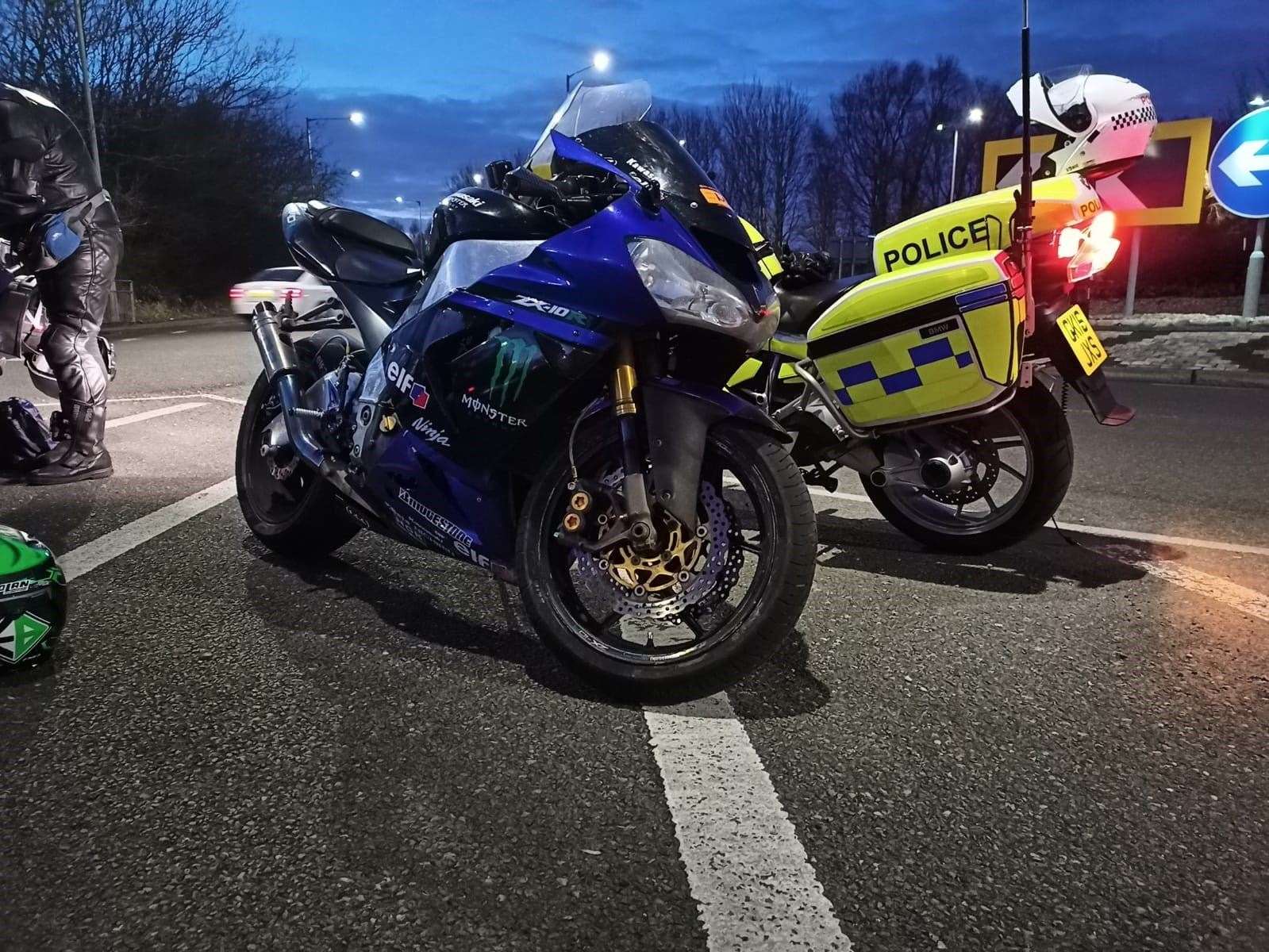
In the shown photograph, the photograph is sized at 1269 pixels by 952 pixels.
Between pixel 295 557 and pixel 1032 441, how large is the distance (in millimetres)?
2946

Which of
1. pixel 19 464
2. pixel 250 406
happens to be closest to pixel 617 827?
pixel 250 406

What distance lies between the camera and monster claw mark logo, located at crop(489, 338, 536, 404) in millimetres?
2533

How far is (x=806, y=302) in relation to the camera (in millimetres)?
4113

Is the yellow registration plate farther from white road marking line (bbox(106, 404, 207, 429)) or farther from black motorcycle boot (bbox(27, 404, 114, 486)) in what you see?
white road marking line (bbox(106, 404, 207, 429))

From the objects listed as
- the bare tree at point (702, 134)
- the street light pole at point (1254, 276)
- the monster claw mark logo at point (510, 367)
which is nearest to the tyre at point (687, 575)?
the monster claw mark logo at point (510, 367)

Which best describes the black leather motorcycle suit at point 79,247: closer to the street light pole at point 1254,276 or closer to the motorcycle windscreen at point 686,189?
the motorcycle windscreen at point 686,189

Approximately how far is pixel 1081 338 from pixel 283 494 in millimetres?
3227

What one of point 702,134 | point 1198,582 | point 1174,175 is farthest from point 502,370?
point 702,134

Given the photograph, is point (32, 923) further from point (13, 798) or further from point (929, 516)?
point (929, 516)

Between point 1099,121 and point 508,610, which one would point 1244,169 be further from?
point 508,610

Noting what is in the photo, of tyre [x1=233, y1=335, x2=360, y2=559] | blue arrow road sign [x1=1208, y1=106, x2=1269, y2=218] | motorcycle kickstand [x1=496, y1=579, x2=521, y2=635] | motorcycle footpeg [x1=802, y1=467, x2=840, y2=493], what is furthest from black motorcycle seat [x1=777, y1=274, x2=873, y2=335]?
blue arrow road sign [x1=1208, y1=106, x2=1269, y2=218]

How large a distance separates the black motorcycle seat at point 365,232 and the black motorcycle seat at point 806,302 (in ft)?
5.18

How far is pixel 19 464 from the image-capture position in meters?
5.13

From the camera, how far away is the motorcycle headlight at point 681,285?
91.7 inches
